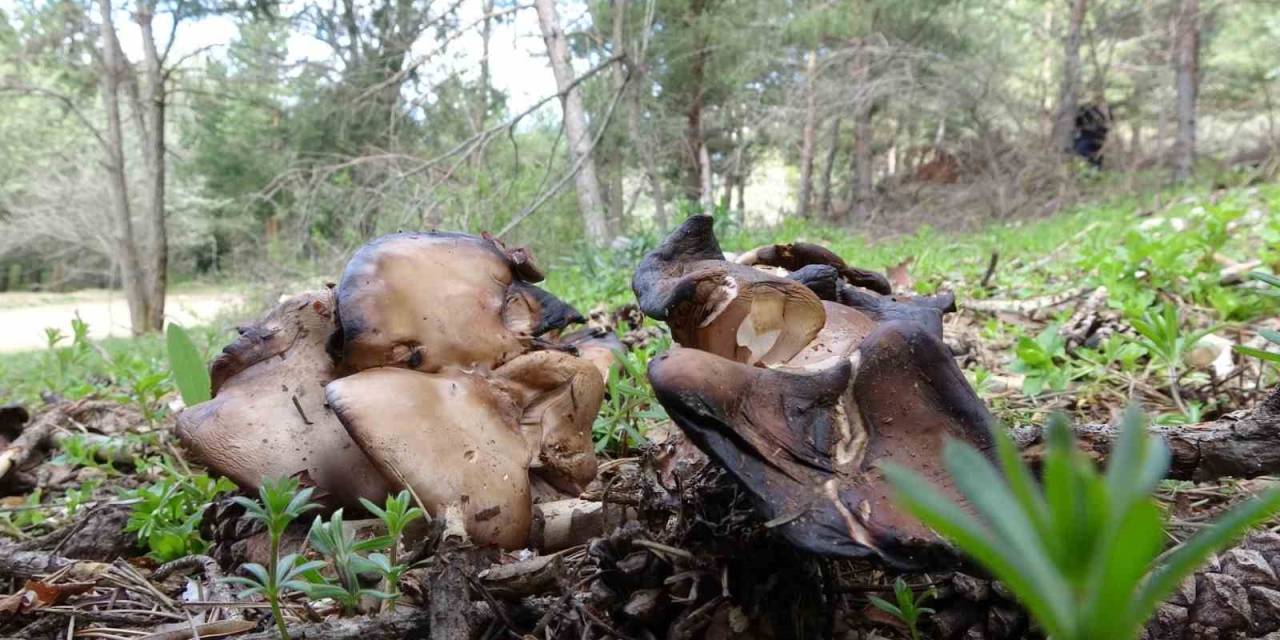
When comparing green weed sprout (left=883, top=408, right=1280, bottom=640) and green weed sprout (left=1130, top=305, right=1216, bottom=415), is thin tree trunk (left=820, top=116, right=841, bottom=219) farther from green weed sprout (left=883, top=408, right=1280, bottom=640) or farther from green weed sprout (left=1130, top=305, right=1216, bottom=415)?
green weed sprout (left=883, top=408, right=1280, bottom=640)

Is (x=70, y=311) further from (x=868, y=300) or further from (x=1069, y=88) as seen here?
(x=868, y=300)

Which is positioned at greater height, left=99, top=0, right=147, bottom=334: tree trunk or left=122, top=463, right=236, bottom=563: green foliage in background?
left=99, top=0, right=147, bottom=334: tree trunk

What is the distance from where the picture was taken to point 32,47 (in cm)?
1469

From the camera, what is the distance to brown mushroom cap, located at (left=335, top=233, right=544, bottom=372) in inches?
57.2

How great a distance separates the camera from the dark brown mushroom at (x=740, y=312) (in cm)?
113

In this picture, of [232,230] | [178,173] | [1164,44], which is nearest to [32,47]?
[178,173]

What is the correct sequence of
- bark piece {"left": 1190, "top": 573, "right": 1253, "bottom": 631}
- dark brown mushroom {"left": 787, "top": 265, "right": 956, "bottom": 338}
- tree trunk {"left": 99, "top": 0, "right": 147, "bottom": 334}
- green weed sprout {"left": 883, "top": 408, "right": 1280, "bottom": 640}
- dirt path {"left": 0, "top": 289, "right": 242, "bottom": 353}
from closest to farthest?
1. green weed sprout {"left": 883, "top": 408, "right": 1280, "bottom": 640}
2. bark piece {"left": 1190, "top": 573, "right": 1253, "bottom": 631}
3. dark brown mushroom {"left": 787, "top": 265, "right": 956, "bottom": 338}
4. tree trunk {"left": 99, "top": 0, "right": 147, "bottom": 334}
5. dirt path {"left": 0, "top": 289, "right": 242, "bottom": 353}

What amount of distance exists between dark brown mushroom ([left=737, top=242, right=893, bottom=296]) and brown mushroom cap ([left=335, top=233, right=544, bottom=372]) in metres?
0.51

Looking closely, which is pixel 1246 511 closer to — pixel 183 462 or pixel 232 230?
pixel 183 462

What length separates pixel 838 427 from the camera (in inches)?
36.0

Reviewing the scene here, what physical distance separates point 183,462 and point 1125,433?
7.05 ft

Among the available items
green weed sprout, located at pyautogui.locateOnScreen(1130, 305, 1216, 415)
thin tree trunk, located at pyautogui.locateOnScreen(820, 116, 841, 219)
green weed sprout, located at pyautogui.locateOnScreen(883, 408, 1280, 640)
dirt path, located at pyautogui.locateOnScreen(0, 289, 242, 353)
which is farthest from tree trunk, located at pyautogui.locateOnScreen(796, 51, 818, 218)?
green weed sprout, located at pyautogui.locateOnScreen(883, 408, 1280, 640)

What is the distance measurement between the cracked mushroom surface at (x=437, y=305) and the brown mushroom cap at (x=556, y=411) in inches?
2.3

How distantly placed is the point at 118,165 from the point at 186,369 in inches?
618
